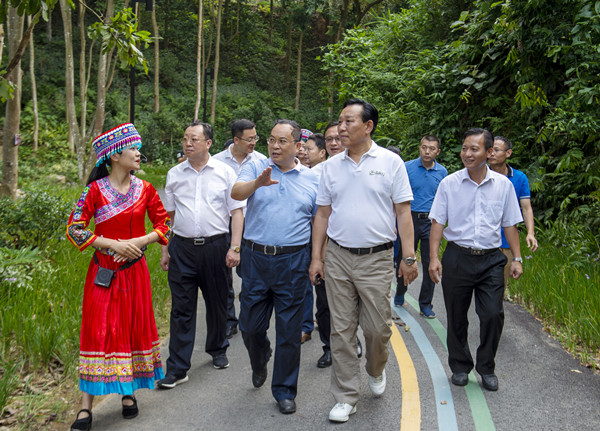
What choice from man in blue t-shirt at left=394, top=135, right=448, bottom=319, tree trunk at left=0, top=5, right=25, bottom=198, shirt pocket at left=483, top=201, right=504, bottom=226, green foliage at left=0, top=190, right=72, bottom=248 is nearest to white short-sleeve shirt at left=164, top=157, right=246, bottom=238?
shirt pocket at left=483, top=201, right=504, bottom=226

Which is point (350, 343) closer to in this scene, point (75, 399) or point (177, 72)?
point (75, 399)

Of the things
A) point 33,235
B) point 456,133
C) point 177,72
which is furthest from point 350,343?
point 177,72

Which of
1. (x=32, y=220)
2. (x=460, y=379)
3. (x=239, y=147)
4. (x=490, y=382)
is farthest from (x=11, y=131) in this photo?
(x=490, y=382)

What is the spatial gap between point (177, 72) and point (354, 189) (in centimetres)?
4150

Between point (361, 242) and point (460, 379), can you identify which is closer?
point (361, 242)

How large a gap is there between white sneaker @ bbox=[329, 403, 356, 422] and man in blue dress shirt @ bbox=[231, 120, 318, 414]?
39 centimetres

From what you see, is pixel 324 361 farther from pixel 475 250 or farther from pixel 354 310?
pixel 475 250

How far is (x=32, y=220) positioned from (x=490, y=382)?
6113 mm

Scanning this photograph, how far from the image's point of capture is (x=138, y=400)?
5.08 m

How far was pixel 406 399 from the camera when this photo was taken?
199 inches

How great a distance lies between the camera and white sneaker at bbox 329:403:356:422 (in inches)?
180

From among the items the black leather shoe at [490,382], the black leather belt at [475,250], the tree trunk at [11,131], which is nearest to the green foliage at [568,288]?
the black leather shoe at [490,382]

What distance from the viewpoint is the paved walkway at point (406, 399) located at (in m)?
4.58

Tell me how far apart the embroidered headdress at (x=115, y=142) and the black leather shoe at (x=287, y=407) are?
2383 mm
